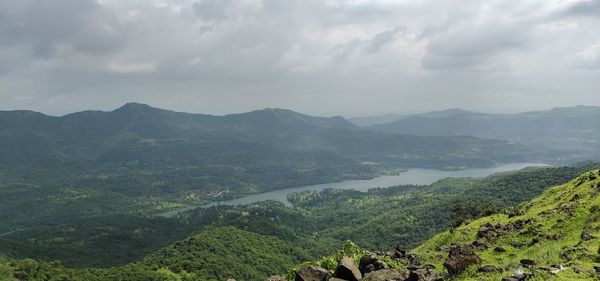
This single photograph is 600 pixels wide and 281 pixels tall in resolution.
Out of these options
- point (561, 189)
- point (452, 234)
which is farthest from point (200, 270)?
point (561, 189)

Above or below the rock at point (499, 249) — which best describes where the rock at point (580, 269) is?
above

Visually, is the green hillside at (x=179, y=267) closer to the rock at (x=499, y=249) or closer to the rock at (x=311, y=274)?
the rock at (x=311, y=274)

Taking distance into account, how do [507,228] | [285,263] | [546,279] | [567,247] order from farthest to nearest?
1. [285,263]
2. [507,228]
3. [567,247]
4. [546,279]

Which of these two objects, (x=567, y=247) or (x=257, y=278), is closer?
(x=567, y=247)

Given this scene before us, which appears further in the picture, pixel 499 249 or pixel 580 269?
pixel 499 249

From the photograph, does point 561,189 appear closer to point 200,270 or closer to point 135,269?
point 200,270

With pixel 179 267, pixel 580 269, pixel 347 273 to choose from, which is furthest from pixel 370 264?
pixel 179 267

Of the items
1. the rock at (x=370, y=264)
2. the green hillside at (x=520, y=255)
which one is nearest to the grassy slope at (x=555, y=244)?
the green hillside at (x=520, y=255)

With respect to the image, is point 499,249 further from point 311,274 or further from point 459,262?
point 311,274
